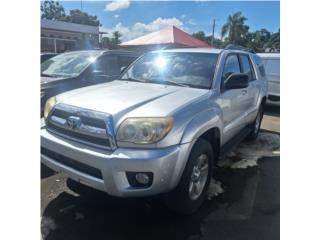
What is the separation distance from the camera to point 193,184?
3.02 meters

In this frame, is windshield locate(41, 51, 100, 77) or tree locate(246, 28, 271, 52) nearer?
tree locate(246, 28, 271, 52)

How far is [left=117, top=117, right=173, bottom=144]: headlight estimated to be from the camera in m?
2.51

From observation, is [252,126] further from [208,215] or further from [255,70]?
[208,215]

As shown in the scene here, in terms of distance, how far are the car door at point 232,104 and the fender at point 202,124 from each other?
0.24 m

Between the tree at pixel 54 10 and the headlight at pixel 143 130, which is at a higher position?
the tree at pixel 54 10

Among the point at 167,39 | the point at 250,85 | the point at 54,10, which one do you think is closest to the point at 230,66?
the point at 250,85

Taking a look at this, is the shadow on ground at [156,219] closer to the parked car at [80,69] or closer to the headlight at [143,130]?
the headlight at [143,130]

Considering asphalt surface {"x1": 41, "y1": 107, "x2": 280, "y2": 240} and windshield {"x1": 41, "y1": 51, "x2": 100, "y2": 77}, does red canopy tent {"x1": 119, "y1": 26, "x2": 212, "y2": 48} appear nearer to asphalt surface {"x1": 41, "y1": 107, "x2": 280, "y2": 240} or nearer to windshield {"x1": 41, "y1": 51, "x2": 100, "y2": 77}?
windshield {"x1": 41, "y1": 51, "x2": 100, "y2": 77}

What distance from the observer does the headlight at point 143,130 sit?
251 cm

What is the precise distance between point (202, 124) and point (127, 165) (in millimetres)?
868

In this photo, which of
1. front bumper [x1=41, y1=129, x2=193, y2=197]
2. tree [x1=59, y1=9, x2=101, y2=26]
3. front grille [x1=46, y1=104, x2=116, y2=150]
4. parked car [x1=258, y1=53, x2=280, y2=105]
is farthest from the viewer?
tree [x1=59, y1=9, x2=101, y2=26]

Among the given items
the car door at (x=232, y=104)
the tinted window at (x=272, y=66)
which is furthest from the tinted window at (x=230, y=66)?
the tinted window at (x=272, y=66)

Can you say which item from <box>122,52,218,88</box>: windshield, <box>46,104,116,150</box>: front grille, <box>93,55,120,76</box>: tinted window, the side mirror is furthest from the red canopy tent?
<box>46,104,116,150</box>: front grille
